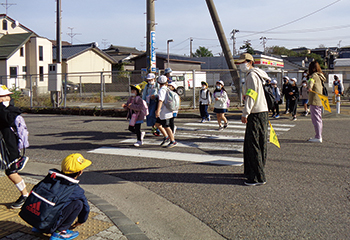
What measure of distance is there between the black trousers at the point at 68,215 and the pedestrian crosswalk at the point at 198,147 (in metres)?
3.82

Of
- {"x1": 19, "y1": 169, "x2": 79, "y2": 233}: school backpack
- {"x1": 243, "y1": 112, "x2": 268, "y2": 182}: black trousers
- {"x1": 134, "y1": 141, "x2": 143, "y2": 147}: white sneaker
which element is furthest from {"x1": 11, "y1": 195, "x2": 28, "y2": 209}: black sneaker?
{"x1": 134, "y1": 141, "x2": 143, "y2": 147}: white sneaker

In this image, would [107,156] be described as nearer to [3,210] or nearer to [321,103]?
[3,210]

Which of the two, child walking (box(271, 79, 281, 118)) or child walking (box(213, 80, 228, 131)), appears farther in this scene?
child walking (box(271, 79, 281, 118))

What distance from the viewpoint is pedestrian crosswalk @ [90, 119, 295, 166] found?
7.55m

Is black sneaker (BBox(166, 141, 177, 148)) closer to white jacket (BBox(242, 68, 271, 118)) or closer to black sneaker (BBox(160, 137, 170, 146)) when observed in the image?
black sneaker (BBox(160, 137, 170, 146))

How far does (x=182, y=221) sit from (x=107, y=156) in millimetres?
4020

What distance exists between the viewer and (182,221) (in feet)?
14.1

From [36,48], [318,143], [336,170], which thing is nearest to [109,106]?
[318,143]

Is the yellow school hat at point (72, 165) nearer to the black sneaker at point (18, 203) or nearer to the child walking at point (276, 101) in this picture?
the black sneaker at point (18, 203)

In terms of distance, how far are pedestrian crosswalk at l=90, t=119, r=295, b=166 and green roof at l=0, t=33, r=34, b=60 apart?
129 ft

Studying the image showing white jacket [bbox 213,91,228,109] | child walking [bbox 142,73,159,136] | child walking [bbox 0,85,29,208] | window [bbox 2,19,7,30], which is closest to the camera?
child walking [bbox 0,85,29,208]

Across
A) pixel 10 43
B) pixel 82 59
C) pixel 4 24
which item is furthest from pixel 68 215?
pixel 4 24

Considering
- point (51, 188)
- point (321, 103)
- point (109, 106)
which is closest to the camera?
point (51, 188)

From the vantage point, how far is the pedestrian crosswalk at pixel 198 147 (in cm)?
755
